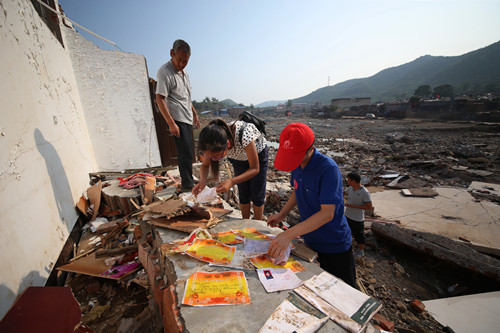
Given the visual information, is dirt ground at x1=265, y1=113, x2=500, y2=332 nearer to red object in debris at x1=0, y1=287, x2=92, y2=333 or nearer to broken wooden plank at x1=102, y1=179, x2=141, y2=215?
broken wooden plank at x1=102, y1=179, x2=141, y2=215

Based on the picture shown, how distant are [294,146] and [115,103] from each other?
5166 millimetres

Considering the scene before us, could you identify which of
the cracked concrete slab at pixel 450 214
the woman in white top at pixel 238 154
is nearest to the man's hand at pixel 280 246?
the woman in white top at pixel 238 154

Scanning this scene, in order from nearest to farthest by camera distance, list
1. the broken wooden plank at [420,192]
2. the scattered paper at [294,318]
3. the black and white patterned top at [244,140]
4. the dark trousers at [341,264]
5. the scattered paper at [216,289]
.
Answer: the scattered paper at [294,318] < the scattered paper at [216,289] < the dark trousers at [341,264] < the black and white patterned top at [244,140] < the broken wooden plank at [420,192]

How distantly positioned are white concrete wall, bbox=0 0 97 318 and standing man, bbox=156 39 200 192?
1.44 meters

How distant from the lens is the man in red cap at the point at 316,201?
148cm

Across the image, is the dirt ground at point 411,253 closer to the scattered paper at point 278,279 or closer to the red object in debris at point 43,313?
the scattered paper at point 278,279

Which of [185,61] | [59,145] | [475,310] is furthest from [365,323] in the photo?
[59,145]

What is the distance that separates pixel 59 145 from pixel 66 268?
1831mm

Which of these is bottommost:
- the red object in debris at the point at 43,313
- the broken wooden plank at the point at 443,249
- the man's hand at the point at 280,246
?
the broken wooden plank at the point at 443,249

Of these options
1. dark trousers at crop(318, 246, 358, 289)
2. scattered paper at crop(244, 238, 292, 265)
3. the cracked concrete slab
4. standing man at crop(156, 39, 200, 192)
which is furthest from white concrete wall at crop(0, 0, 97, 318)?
the cracked concrete slab

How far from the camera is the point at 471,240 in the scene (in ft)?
11.7

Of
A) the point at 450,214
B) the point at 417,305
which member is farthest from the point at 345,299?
the point at 450,214

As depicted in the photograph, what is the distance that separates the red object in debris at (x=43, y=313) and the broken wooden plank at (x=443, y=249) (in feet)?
13.6

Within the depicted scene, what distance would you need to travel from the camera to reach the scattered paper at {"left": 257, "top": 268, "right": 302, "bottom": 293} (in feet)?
4.39
